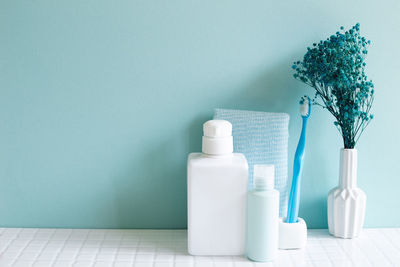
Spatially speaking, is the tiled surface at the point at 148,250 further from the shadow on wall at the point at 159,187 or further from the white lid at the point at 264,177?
the white lid at the point at 264,177

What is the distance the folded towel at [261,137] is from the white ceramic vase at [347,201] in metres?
0.11

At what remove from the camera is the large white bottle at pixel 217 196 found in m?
0.79

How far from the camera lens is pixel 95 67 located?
0.90 metres

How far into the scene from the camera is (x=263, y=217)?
2.57ft

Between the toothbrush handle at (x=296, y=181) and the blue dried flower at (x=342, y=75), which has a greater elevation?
the blue dried flower at (x=342, y=75)

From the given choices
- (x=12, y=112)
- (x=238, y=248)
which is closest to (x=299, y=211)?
(x=238, y=248)

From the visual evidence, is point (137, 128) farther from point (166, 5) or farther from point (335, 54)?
point (335, 54)

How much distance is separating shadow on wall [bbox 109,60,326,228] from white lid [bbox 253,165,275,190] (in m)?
0.16

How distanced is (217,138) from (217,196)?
0.10 meters

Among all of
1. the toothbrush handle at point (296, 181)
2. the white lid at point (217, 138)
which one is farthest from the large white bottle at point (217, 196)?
the toothbrush handle at point (296, 181)

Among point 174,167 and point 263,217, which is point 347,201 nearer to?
point 263,217

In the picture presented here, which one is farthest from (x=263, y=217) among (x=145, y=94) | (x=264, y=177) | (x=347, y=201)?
(x=145, y=94)

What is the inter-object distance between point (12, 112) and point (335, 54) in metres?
0.60

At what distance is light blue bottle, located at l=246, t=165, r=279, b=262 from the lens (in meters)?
0.78
